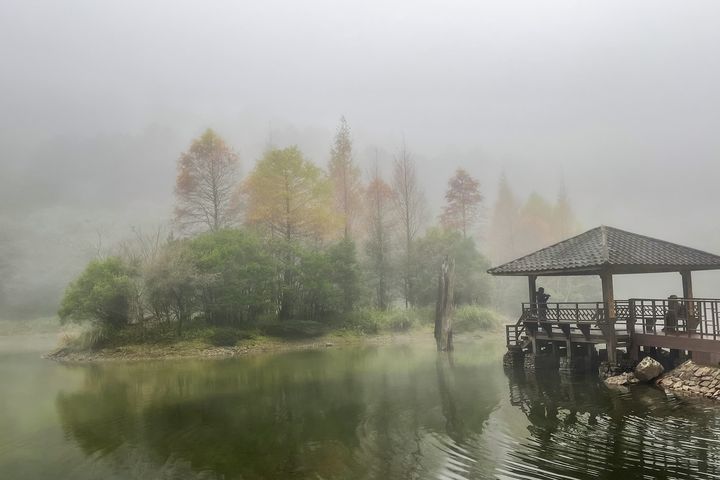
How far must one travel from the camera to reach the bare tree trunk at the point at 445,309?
2620 centimetres

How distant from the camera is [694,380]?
1370 cm

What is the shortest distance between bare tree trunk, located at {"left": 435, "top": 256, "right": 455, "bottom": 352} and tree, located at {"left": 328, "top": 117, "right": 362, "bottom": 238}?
48.8 feet

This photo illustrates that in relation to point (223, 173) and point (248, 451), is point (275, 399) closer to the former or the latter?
point (248, 451)

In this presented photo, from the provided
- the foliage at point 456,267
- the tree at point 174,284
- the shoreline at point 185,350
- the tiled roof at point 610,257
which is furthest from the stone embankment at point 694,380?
the foliage at point 456,267

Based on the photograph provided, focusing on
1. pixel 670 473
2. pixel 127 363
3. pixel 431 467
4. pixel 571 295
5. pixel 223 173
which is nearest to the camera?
pixel 670 473

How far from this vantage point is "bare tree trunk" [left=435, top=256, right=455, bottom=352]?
26203 millimetres

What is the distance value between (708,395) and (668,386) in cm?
148

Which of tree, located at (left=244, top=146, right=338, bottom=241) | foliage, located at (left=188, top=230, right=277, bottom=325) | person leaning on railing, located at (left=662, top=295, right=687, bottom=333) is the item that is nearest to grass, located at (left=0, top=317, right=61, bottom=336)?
tree, located at (left=244, top=146, right=338, bottom=241)

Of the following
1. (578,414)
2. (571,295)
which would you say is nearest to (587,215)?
(571,295)

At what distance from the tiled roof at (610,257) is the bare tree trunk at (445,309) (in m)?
7.17

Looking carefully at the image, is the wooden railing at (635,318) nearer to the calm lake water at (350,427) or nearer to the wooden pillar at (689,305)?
the wooden pillar at (689,305)

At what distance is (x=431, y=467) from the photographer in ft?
27.7

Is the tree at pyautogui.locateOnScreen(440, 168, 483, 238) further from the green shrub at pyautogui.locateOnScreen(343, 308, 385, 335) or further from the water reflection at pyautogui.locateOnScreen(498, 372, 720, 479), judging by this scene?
the water reflection at pyautogui.locateOnScreen(498, 372, 720, 479)

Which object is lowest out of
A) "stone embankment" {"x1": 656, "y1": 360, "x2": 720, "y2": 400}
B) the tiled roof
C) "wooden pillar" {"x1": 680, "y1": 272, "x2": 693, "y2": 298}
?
"stone embankment" {"x1": 656, "y1": 360, "x2": 720, "y2": 400}
